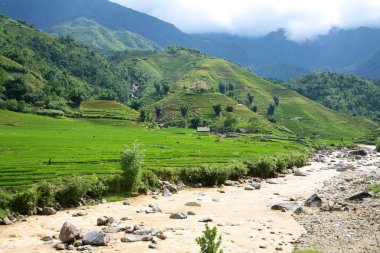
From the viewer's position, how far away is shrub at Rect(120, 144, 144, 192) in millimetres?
62562

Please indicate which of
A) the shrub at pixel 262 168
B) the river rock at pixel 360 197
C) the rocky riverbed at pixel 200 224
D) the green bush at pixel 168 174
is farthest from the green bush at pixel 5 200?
the shrub at pixel 262 168

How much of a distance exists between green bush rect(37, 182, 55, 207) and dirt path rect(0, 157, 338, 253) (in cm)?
306

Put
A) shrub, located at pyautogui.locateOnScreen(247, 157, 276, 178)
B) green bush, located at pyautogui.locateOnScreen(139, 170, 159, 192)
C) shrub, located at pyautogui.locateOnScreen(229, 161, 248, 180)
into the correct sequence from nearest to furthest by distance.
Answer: green bush, located at pyautogui.locateOnScreen(139, 170, 159, 192) → shrub, located at pyautogui.locateOnScreen(229, 161, 248, 180) → shrub, located at pyautogui.locateOnScreen(247, 157, 276, 178)

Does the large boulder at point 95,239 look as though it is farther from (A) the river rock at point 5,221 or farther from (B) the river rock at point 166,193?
(B) the river rock at point 166,193

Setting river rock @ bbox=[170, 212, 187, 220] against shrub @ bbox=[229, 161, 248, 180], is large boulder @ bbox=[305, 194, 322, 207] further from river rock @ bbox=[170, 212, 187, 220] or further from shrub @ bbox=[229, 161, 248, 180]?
shrub @ bbox=[229, 161, 248, 180]

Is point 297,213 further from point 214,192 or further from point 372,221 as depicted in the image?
point 214,192

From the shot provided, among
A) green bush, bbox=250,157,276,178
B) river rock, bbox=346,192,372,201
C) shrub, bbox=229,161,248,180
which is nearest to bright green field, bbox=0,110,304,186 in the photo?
green bush, bbox=250,157,276,178

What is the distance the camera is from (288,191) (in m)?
77.2

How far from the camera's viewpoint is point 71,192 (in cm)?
5491

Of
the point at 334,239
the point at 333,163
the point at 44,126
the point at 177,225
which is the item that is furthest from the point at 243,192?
the point at 44,126

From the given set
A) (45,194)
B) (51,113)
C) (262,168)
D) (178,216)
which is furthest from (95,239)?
(51,113)

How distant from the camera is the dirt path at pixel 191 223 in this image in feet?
123

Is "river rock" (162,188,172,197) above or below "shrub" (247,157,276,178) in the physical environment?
below

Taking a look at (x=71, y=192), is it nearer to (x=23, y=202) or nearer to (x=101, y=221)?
(x=23, y=202)
